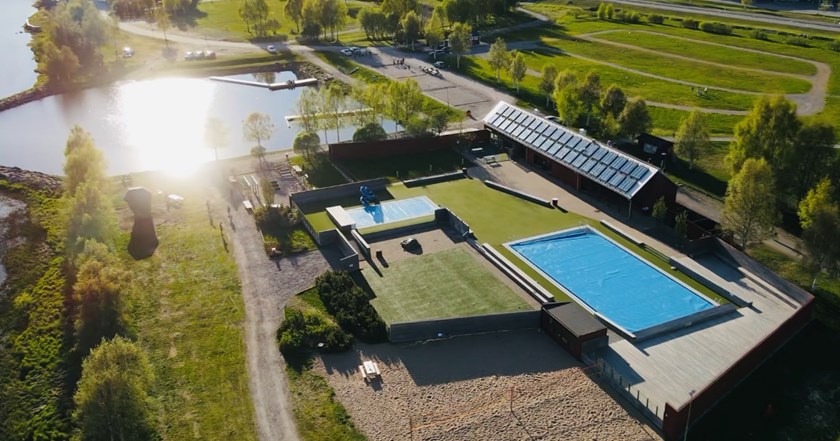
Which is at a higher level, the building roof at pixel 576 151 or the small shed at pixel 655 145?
the building roof at pixel 576 151

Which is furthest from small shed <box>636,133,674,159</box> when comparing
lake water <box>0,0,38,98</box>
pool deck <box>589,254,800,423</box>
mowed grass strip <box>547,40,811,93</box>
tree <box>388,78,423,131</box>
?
lake water <box>0,0,38,98</box>

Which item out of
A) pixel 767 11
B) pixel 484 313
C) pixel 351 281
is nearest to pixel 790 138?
pixel 484 313

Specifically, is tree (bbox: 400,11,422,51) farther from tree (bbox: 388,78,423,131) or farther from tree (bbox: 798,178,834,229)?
tree (bbox: 798,178,834,229)

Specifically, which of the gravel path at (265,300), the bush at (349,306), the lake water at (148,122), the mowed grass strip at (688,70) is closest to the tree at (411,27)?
the lake water at (148,122)

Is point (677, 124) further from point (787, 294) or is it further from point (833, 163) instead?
point (787, 294)

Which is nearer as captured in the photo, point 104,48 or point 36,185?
point 36,185

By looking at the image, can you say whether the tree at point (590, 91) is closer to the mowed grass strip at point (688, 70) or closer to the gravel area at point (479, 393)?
the mowed grass strip at point (688, 70)
